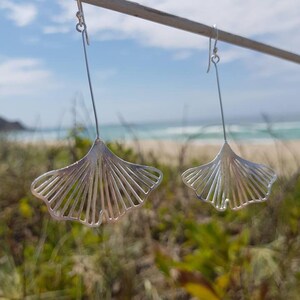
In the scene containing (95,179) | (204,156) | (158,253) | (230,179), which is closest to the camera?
(95,179)

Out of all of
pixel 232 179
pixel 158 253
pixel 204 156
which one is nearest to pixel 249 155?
pixel 204 156

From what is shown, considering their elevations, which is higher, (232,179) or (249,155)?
(249,155)

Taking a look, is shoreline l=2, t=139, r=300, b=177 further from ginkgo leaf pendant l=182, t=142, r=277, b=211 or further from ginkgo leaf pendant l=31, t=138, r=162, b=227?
ginkgo leaf pendant l=31, t=138, r=162, b=227

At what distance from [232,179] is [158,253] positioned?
2.60 feet

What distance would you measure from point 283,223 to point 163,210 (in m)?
0.60

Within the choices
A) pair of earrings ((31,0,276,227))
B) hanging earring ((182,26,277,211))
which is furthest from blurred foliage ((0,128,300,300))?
pair of earrings ((31,0,276,227))

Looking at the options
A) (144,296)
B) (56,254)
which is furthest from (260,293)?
(56,254)

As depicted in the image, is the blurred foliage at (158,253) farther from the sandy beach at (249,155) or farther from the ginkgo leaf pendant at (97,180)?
the ginkgo leaf pendant at (97,180)

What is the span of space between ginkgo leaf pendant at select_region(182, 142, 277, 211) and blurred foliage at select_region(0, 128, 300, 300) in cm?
63

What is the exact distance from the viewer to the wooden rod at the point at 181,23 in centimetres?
59

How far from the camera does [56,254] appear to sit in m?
1.84

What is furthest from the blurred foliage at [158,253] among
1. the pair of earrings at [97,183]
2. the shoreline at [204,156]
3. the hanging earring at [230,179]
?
the pair of earrings at [97,183]

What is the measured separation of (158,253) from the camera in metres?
1.50

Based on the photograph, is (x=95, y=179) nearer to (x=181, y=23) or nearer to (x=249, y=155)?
(x=181, y=23)
